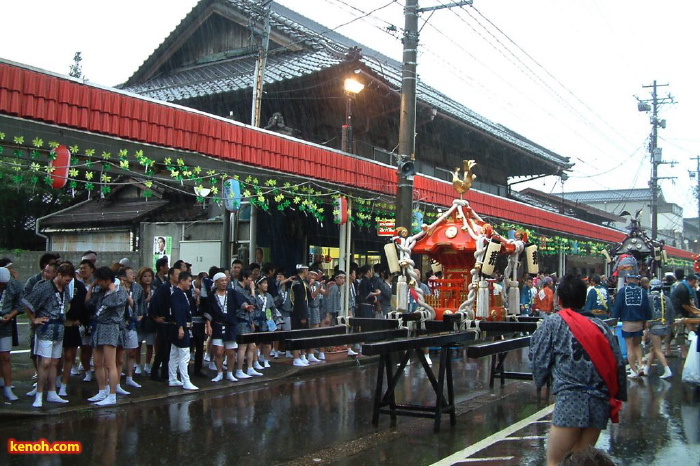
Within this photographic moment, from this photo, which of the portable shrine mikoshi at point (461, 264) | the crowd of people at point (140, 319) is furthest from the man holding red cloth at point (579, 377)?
the portable shrine mikoshi at point (461, 264)

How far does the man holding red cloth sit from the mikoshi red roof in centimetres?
761

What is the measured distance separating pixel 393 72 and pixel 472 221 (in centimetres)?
1266

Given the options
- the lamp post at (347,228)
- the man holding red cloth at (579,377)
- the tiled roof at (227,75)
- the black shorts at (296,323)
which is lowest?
the black shorts at (296,323)

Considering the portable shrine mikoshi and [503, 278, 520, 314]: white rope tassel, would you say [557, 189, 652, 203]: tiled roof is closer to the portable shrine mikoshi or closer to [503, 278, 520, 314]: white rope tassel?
[503, 278, 520, 314]: white rope tassel

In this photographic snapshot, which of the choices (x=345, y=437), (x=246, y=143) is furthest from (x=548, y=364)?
(x=246, y=143)

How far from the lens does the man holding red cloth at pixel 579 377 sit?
445 centimetres

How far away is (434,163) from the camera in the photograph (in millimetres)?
22469

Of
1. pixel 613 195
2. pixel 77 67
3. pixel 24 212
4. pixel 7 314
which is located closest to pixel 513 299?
pixel 7 314

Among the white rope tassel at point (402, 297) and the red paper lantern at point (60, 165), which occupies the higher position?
the red paper lantern at point (60, 165)

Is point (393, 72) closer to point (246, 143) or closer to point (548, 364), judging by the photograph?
point (246, 143)

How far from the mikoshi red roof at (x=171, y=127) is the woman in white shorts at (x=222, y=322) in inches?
99.1

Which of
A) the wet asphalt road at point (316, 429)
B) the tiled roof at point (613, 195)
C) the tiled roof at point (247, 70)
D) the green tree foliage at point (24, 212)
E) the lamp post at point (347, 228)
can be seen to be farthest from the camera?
the tiled roof at point (613, 195)

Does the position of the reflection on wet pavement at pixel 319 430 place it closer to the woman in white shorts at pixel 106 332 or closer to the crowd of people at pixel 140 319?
the woman in white shorts at pixel 106 332

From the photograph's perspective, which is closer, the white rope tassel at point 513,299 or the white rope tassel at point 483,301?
the white rope tassel at point 483,301
